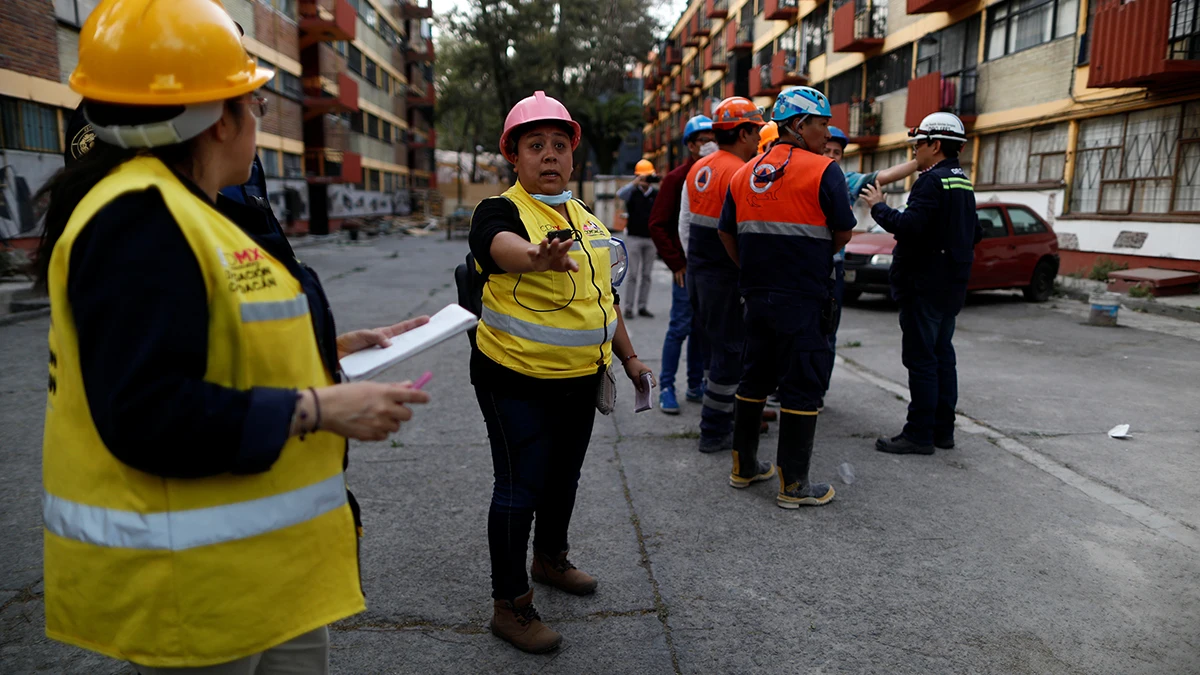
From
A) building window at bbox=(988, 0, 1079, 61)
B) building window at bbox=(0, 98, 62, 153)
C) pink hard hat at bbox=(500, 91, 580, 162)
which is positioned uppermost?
building window at bbox=(988, 0, 1079, 61)

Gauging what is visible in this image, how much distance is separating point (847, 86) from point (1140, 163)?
1484cm

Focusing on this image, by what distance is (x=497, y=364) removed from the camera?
2.73 metres

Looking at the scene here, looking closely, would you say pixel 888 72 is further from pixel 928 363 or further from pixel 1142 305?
pixel 928 363

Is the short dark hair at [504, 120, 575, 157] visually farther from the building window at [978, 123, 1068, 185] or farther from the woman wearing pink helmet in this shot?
the building window at [978, 123, 1068, 185]

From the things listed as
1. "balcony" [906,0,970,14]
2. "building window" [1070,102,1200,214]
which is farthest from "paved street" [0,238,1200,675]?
"balcony" [906,0,970,14]

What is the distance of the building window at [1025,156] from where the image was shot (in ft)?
57.1

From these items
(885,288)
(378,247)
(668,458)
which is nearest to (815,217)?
(668,458)

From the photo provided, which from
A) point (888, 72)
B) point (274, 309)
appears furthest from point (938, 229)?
point (888, 72)

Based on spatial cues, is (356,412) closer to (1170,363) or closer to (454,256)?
(1170,363)

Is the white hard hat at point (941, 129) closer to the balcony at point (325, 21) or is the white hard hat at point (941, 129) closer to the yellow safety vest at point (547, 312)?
the yellow safety vest at point (547, 312)

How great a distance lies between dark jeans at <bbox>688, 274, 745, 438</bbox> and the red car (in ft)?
25.6

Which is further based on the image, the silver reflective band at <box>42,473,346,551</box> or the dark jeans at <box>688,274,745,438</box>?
the dark jeans at <box>688,274,745,438</box>

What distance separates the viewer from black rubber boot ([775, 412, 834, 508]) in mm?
4066

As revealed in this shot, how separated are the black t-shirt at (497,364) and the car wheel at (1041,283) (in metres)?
12.6
